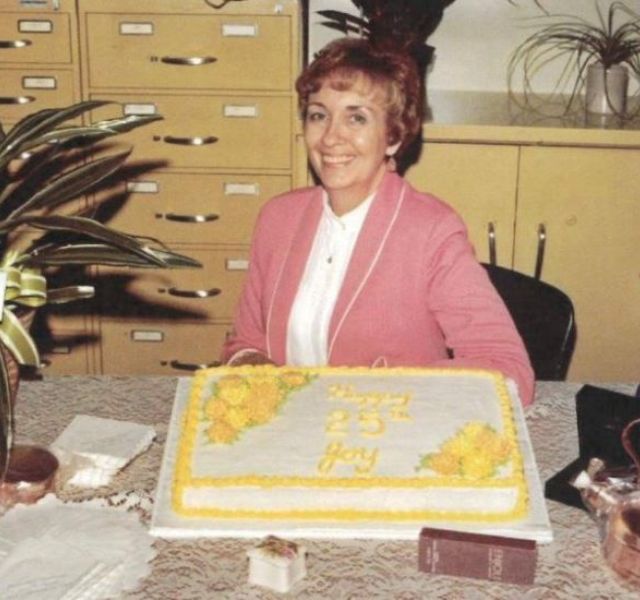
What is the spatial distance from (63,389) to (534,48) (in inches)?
93.4

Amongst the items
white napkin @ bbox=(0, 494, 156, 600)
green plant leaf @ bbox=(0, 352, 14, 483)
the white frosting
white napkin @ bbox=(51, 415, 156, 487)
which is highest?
green plant leaf @ bbox=(0, 352, 14, 483)

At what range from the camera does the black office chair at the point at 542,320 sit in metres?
1.94

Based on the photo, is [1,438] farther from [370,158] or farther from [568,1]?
[568,1]

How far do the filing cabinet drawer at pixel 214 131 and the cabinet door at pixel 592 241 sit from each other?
2.41ft

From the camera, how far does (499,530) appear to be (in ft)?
4.24

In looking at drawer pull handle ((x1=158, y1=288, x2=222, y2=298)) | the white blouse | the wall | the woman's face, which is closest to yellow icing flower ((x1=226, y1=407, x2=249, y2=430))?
the white blouse

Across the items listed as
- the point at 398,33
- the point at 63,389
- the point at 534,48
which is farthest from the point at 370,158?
the point at 534,48

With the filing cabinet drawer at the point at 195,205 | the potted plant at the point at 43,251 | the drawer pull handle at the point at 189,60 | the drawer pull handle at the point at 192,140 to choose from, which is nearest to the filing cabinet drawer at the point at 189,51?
the drawer pull handle at the point at 189,60

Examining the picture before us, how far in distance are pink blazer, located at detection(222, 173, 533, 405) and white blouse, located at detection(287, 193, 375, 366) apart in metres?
0.02

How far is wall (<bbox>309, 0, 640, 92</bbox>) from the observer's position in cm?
357

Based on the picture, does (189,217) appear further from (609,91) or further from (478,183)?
(609,91)

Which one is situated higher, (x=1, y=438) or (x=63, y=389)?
(x=1, y=438)

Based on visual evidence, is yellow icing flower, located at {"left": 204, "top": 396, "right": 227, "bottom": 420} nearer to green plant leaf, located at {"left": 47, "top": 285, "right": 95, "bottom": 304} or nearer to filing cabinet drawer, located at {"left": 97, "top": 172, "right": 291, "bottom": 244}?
green plant leaf, located at {"left": 47, "top": 285, "right": 95, "bottom": 304}

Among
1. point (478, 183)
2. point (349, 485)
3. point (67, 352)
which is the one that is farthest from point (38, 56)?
point (349, 485)
